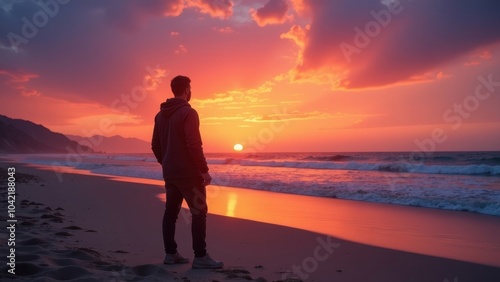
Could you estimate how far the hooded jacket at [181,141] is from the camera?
3971 mm

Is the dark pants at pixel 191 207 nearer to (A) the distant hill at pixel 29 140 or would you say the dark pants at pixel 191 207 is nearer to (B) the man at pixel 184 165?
(B) the man at pixel 184 165

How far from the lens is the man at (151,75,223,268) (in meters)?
3.99

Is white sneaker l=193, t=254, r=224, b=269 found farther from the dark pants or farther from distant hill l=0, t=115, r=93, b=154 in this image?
distant hill l=0, t=115, r=93, b=154

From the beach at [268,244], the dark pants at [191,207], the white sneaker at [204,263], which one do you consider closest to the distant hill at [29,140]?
the beach at [268,244]

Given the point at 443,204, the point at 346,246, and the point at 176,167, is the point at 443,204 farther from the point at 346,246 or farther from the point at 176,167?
the point at 176,167

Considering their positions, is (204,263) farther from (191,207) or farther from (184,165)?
(184,165)

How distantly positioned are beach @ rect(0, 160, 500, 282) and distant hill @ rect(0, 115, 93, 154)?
384 feet

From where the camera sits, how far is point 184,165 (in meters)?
4.07

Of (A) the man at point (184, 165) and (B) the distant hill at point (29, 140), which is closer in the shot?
(A) the man at point (184, 165)

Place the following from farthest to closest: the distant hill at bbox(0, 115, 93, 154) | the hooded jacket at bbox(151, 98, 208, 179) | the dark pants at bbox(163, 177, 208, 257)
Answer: the distant hill at bbox(0, 115, 93, 154) → the dark pants at bbox(163, 177, 208, 257) → the hooded jacket at bbox(151, 98, 208, 179)

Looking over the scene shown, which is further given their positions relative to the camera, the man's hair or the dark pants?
the man's hair

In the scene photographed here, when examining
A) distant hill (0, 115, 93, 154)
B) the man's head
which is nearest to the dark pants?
the man's head

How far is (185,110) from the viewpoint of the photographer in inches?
159

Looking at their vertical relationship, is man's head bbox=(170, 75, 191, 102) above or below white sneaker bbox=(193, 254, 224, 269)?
above
